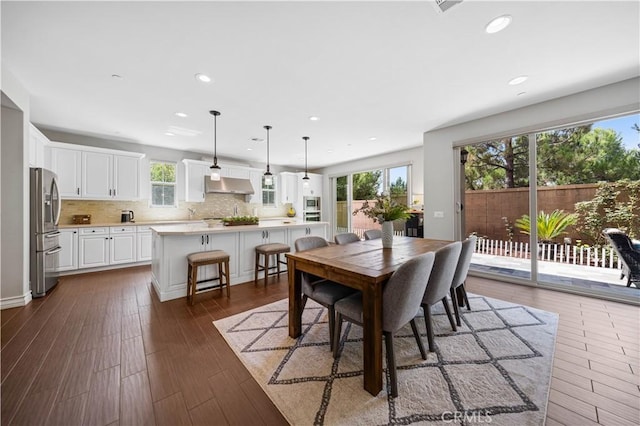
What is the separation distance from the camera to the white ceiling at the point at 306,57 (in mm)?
1738

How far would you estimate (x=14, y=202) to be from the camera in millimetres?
2758

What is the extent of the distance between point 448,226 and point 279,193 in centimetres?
493

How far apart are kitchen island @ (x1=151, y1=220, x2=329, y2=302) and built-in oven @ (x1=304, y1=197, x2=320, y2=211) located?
337 centimetres

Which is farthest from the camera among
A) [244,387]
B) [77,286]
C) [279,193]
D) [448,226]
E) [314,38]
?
[279,193]

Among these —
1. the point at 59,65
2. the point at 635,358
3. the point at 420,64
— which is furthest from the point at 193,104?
the point at 635,358

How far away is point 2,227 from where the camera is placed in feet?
8.89

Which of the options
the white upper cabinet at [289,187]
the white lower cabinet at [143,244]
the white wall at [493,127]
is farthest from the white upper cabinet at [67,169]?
the white wall at [493,127]

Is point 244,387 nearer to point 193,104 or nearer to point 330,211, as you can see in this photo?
point 193,104

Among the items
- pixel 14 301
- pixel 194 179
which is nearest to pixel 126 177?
pixel 194 179

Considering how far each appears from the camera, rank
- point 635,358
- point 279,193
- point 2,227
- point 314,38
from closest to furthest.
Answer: point 635,358 < point 314,38 < point 2,227 < point 279,193

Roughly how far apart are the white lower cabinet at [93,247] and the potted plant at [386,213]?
4.81m

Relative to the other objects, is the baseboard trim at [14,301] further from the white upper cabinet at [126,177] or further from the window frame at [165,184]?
the window frame at [165,184]

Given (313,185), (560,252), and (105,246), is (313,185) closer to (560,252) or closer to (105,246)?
(105,246)

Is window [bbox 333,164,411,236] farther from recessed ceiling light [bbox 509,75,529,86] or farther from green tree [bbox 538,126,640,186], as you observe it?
recessed ceiling light [bbox 509,75,529,86]
